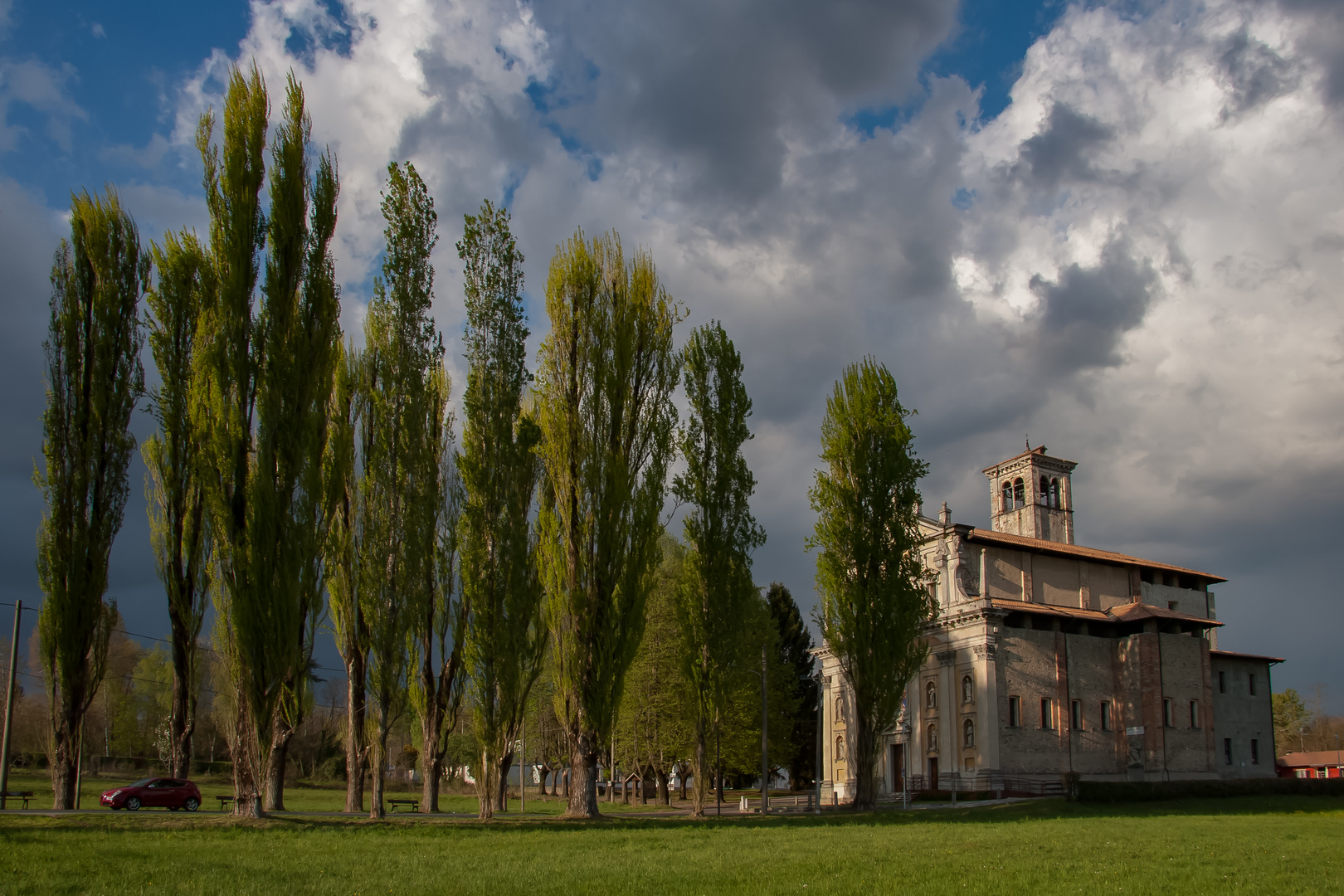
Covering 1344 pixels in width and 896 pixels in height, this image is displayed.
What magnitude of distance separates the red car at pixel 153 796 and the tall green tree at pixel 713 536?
15956mm

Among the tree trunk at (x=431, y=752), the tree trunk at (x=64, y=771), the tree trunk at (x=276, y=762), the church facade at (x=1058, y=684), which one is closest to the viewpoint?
the tree trunk at (x=276, y=762)

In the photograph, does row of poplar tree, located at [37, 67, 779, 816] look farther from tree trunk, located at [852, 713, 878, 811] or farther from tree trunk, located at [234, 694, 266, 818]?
tree trunk, located at [852, 713, 878, 811]

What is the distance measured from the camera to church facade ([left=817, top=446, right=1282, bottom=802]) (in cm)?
4838

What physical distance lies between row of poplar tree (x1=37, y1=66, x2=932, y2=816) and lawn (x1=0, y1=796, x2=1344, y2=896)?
13.0 feet

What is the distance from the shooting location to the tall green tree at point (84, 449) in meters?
24.2

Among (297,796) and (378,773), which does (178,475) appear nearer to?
(378,773)

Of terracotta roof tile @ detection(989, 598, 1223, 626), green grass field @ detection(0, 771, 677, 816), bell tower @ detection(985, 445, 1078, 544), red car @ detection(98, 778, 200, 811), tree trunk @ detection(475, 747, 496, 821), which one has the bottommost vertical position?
green grass field @ detection(0, 771, 677, 816)

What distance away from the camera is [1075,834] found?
21.0m

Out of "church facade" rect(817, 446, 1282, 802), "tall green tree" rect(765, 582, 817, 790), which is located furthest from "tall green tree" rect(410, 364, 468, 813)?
"tall green tree" rect(765, 582, 817, 790)

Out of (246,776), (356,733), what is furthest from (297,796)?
(246,776)

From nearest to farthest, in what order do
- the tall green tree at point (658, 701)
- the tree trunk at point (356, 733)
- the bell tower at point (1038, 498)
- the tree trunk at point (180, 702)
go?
the tree trunk at point (180, 702) < the tree trunk at point (356, 733) < the tall green tree at point (658, 701) < the bell tower at point (1038, 498)

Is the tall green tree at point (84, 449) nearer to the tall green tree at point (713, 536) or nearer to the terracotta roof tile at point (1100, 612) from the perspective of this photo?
the tall green tree at point (713, 536)

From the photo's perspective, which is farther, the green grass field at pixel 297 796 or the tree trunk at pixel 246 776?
the green grass field at pixel 297 796

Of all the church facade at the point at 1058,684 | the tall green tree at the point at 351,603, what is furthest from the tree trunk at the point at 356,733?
the church facade at the point at 1058,684
